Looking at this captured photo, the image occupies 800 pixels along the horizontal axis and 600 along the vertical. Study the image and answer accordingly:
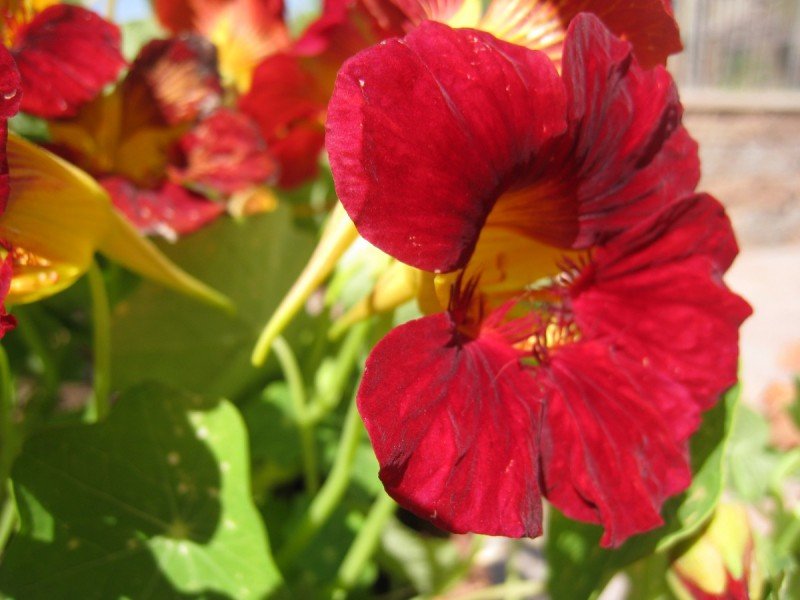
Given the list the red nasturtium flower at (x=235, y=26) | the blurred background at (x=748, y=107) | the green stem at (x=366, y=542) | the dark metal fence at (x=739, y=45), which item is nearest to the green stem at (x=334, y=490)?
the green stem at (x=366, y=542)

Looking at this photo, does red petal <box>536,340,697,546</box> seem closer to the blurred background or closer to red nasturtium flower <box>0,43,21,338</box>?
red nasturtium flower <box>0,43,21,338</box>

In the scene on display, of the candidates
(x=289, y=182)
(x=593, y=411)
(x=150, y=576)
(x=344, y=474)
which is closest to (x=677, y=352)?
(x=593, y=411)

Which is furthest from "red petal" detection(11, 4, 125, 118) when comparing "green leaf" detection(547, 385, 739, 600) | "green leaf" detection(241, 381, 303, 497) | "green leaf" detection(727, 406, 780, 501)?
"green leaf" detection(727, 406, 780, 501)

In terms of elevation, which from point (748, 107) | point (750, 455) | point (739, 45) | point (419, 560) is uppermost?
point (750, 455)

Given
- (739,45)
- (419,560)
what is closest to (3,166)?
(419,560)

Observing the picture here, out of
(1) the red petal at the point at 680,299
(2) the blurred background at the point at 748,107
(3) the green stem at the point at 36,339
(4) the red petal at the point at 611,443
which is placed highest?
(1) the red petal at the point at 680,299

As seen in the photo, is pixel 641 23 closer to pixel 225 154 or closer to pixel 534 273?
pixel 534 273

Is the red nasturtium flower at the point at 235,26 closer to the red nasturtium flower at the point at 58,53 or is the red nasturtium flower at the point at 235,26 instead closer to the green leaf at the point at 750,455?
the red nasturtium flower at the point at 58,53
